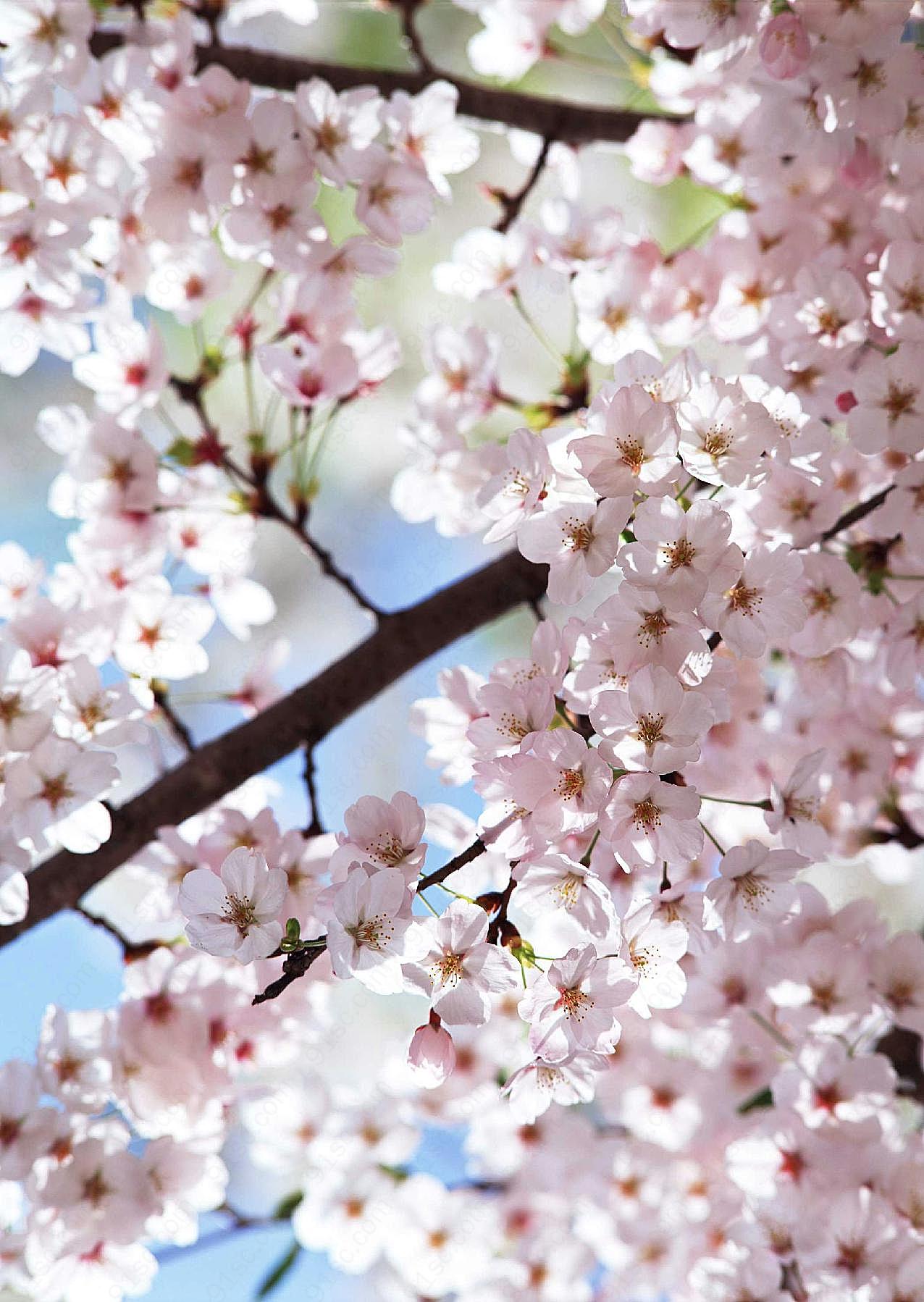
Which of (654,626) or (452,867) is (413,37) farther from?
(452,867)

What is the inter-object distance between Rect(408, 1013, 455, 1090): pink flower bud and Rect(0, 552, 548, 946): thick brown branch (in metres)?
0.48

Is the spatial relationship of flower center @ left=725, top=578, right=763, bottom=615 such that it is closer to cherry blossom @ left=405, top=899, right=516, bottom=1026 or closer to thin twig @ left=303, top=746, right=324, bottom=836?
cherry blossom @ left=405, top=899, right=516, bottom=1026

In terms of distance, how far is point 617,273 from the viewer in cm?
147

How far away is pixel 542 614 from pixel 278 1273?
1.15 m

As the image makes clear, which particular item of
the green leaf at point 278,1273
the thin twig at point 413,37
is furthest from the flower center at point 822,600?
the green leaf at point 278,1273

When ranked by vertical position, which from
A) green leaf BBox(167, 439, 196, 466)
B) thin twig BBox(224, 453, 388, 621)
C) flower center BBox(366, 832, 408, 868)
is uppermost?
flower center BBox(366, 832, 408, 868)

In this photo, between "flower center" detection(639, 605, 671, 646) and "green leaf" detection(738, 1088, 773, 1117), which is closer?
"flower center" detection(639, 605, 671, 646)

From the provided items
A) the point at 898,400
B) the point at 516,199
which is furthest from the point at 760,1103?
the point at 516,199

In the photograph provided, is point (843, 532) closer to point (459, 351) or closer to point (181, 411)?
point (459, 351)

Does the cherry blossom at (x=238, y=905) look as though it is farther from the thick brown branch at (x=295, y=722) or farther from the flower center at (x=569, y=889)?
the thick brown branch at (x=295, y=722)

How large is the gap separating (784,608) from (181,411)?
2.24 meters

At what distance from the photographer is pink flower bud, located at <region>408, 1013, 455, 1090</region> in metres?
0.94

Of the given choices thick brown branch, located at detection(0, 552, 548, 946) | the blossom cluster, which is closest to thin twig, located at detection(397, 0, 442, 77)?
the blossom cluster

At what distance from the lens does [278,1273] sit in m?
1.83
